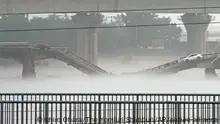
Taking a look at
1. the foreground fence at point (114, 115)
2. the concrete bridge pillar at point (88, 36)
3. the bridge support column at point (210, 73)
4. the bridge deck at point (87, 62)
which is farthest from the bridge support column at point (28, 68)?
the bridge support column at point (210, 73)

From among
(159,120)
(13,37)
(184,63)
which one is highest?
(13,37)

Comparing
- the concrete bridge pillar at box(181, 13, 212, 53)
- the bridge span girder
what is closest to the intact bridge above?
the concrete bridge pillar at box(181, 13, 212, 53)

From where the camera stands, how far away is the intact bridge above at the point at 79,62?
10633 millimetres

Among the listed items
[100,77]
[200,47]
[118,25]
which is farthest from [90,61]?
[200,47]

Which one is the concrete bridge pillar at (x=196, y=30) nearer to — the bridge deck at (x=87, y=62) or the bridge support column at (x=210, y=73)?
the bridge deck at (x=87, y=62)

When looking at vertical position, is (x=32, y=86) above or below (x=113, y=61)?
below

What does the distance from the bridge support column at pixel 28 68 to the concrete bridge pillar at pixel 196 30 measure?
13.8 feet

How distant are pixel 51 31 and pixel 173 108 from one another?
4803mm

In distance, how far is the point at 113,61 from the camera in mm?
10703

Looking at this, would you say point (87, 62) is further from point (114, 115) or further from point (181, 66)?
point (114, 115)

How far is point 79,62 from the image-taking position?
10664 millimetres

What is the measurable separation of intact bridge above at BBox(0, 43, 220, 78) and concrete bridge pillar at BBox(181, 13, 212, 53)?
29cm

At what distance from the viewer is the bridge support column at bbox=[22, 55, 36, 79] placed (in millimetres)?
10656

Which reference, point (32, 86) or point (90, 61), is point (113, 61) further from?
point (32, 86)
